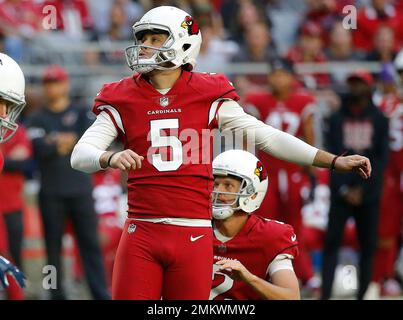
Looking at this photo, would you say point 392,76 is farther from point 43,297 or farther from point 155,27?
point 155,27

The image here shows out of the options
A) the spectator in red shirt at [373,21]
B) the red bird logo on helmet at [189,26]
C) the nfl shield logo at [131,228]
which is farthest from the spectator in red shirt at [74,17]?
the nfl shield logo at [131,228]

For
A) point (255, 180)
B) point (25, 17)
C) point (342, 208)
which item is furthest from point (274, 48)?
point (255, 180)

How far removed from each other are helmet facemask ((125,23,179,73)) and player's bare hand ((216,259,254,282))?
95 centimetres

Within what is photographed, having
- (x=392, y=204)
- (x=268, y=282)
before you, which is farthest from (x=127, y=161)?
(x=392, y=204)

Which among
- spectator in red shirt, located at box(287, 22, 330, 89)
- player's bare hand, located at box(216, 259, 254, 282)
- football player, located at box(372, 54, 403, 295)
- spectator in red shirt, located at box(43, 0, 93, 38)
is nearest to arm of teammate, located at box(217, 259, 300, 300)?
player's bare hand, located at box(216, 259, 254, 282)

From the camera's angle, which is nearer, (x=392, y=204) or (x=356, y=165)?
(x=356, y=165)

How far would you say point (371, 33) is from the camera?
1305 cm

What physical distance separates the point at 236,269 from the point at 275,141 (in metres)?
0.63

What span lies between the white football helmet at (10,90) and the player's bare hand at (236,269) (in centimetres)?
118

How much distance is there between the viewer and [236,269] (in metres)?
5.39

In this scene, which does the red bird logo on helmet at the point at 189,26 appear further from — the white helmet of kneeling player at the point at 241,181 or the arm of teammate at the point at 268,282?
the arm of teammate at the point at 268,282

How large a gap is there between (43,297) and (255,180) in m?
3.95

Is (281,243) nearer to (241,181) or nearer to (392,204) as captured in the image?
(241,181)

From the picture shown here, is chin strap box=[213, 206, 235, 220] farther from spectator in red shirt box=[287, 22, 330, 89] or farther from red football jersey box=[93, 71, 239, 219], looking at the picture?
spectator in red shirt box=[287, 22, 330, 89]
